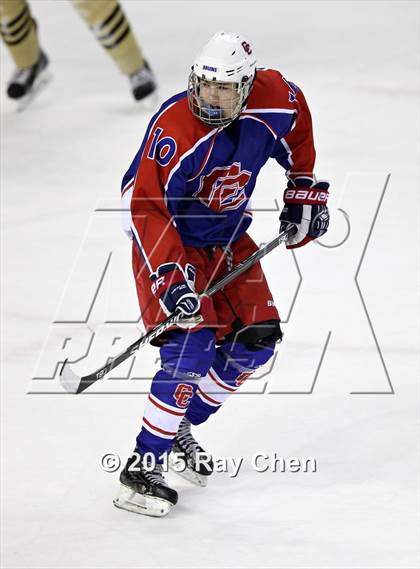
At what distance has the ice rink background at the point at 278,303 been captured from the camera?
8.95ft

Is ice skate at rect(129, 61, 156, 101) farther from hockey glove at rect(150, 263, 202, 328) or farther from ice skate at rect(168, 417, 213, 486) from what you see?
hockey glove at rect(150, 263, 202, 328)

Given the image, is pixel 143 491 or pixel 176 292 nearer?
pixel 176 292

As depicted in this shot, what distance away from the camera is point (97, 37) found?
17.6ft

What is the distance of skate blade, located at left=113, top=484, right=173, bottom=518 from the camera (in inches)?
110

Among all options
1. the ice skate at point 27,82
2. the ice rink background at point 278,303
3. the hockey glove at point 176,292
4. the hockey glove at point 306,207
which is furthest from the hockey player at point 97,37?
the hockey glove at point 176,292

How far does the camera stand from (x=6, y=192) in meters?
4.80

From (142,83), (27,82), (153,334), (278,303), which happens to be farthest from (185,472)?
(27,82)

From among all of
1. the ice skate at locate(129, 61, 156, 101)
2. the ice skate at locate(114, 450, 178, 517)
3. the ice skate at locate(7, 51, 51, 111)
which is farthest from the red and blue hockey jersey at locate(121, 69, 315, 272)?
the ice skate at locate(7, 51, 51, 111)

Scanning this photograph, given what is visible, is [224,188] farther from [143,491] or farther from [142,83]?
[142,83]

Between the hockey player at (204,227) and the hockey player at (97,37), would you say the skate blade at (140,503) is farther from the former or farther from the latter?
the hockey player at (97,37)

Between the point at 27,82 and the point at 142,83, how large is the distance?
0.55m

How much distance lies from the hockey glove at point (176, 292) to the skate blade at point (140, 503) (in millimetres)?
413

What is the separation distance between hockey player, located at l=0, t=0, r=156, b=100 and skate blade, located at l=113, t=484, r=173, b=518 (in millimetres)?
2848

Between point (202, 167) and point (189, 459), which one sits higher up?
point (202, 167)
